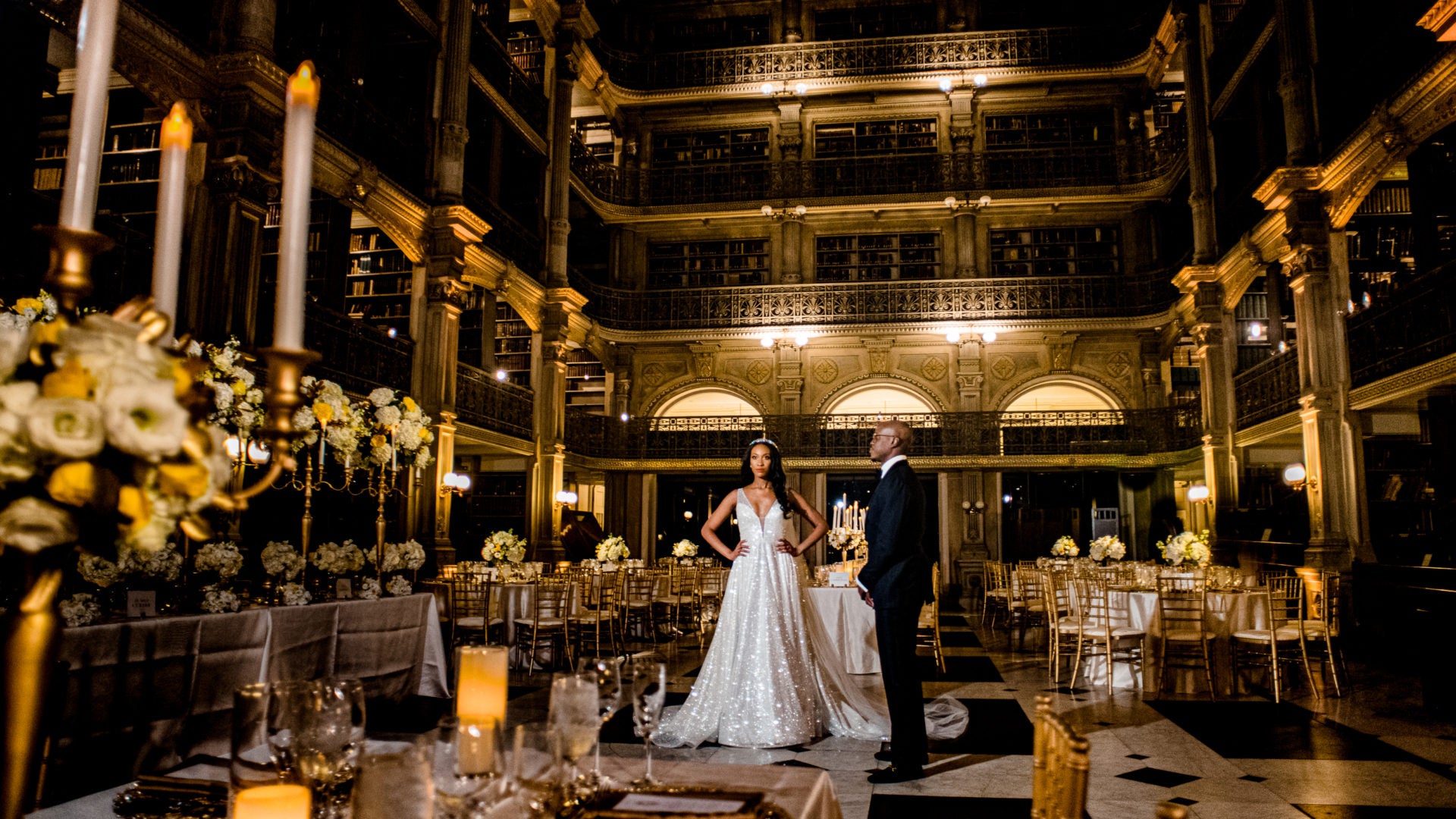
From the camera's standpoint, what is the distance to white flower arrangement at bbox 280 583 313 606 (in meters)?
4.98

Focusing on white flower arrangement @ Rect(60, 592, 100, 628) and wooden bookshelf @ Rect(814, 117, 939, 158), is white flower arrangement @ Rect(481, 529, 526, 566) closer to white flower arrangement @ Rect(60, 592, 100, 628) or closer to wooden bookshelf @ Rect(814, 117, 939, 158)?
white flower arrangement @ Rect(60, 592, 100, 628)

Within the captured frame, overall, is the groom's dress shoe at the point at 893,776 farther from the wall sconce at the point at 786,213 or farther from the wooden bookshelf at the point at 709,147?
the wooden bookshelf at the point at 709,147

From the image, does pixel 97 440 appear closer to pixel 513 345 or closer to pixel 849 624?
pixel 849 624

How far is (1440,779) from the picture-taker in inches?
175

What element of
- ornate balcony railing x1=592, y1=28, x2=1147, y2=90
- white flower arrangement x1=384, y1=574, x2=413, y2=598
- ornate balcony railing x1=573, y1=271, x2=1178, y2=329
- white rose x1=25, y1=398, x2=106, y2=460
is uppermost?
ornate balcony railing x1=592, y1=28, x2=1147, y2=90

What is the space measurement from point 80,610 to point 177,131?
10.9ft

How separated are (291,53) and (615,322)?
995 centimetres

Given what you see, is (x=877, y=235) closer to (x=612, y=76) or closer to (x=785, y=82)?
(x=785, y=82)

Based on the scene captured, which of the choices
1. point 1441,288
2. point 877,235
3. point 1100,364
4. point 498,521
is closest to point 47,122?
point 498,521

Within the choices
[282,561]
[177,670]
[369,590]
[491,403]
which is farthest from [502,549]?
[177,670]

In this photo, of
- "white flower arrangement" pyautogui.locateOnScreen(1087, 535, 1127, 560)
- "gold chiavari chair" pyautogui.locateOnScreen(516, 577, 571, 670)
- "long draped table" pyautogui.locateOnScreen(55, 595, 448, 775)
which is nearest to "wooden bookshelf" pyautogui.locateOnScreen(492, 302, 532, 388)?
"gold chiavari chair" pyautogui.locateOnScreen(516, 577, 571, 670)

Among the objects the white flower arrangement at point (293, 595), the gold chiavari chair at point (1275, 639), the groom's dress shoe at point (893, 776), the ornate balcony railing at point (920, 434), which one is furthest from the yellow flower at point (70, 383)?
the ornate balcony railing at point (920, 434)

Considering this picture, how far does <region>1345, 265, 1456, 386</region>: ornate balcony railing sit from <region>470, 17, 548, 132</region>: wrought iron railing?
39.2 ft

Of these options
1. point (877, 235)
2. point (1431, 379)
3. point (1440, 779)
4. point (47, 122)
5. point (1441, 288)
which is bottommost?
point (1440, 779)
